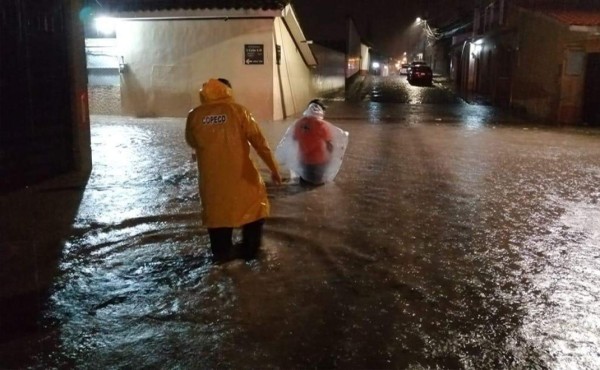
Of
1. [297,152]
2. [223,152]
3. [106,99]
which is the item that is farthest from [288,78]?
[223,152]

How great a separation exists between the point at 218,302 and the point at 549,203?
483 centimetres

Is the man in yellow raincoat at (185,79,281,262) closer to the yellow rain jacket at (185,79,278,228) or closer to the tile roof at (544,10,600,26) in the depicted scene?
the yellow rain jacket at (185,79,278,228)

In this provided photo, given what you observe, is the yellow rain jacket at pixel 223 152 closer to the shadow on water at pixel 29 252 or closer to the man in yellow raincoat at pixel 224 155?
the man in yellow raincoat at pixel 224 155

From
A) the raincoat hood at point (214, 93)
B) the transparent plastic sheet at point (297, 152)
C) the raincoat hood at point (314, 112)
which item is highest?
the raincoat hood at point (214, 93)

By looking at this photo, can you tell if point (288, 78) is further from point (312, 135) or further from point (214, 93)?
point (214, 93)

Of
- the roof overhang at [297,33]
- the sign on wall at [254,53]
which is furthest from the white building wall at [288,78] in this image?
the sign on wall at [254,53]

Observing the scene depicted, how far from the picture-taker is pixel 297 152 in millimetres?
8008

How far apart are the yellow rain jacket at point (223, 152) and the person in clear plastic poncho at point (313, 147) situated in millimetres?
2976

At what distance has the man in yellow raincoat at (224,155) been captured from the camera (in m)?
4.74

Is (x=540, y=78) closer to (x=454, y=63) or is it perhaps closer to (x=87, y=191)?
(x=87, y=191)

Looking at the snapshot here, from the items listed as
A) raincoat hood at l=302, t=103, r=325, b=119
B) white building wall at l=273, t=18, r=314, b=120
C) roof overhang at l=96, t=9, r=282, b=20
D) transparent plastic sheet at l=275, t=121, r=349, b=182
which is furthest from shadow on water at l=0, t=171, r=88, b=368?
white building wall at l=273, t=18, r=314, b=120

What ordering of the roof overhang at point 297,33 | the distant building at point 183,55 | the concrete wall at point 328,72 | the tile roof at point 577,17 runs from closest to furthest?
the distant building at point 183,55 < the tile roof at point 577,17 < the roof overhang at point 297,33 < the concrete wall at point 328,72

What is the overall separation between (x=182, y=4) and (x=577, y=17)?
11736 millimetres

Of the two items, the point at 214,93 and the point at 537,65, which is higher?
the point at 537,65
